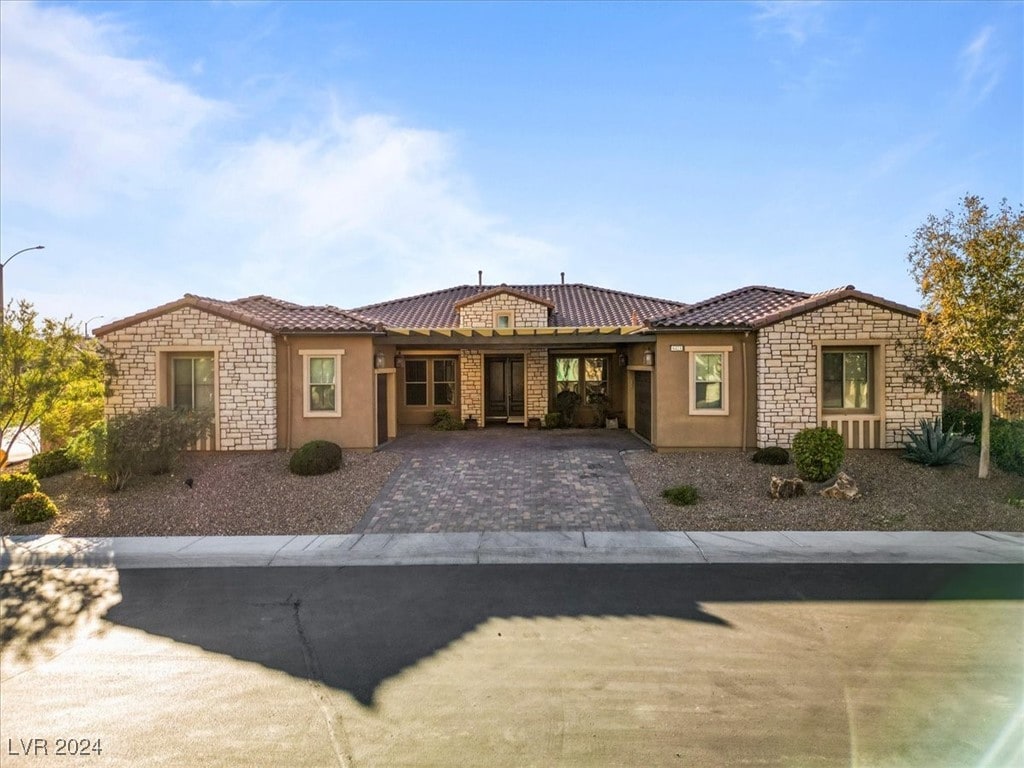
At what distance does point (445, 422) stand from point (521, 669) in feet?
46.2

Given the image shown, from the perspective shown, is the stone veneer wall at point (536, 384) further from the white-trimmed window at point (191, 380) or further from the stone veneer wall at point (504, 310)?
the white-trimmed window at point (191, 380)

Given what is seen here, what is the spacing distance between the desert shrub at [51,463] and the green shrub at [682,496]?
12.6 meters

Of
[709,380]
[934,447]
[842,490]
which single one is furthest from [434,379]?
[934,447]

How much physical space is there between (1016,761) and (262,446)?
45.5 ft

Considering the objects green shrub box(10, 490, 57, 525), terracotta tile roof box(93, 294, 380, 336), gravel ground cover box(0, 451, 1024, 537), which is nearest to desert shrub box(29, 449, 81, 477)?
gravel ground cover box(0, 451, 1024, 537)

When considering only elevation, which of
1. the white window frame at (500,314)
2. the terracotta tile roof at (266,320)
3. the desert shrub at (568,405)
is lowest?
the desert shrub at (568,405)

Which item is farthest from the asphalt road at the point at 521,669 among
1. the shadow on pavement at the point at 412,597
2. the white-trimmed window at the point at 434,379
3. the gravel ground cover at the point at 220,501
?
the white-trimmed window at the point at 434,379

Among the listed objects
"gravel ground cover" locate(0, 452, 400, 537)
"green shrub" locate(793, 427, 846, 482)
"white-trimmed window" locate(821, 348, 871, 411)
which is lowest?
"gravel ground cover" locate(0, 452, 400, 537)

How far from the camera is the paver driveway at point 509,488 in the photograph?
9.40m

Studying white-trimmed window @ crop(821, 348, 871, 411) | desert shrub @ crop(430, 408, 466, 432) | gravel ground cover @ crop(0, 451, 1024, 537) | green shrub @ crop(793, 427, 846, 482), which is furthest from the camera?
desert shrub @ crop(430, 408, 466, 432)

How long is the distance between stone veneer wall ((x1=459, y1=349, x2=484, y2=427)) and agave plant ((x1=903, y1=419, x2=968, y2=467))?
1243cm

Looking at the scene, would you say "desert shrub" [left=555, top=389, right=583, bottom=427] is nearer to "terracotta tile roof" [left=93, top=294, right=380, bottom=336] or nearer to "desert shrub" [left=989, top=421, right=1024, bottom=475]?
"terracotta tile roof" [left=93, top=294, right=380, bottom=336]

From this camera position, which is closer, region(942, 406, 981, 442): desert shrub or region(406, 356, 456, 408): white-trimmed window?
region(942, 406, 981, 442): desert shrub

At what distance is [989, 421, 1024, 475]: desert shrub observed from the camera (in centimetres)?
1135
